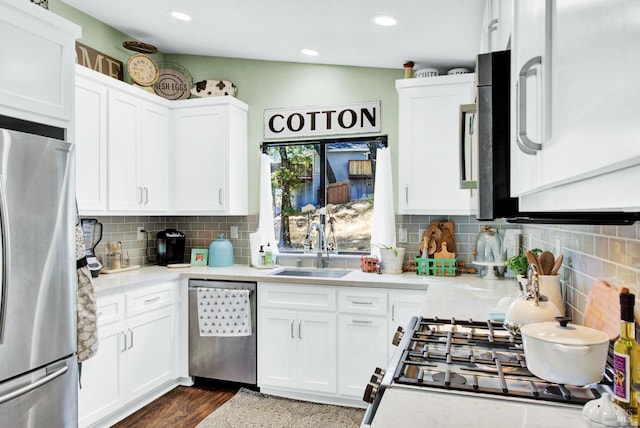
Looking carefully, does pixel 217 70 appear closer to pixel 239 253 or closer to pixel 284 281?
pixel 239 253

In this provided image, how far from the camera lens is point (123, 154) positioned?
3293 millimetres

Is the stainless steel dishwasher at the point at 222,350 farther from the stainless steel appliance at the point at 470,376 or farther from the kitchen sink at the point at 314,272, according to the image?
the stainless steel appliance at the point at 470,376

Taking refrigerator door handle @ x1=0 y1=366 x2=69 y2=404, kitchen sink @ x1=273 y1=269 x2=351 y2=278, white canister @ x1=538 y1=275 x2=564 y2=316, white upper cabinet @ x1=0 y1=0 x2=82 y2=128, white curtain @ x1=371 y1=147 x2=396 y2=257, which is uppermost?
white upper cabinet @ x1=0 y1=0 x2=82 y2=128

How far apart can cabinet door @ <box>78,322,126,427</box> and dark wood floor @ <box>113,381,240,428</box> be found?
0.65 feet

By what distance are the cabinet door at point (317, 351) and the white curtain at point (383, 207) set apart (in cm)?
78

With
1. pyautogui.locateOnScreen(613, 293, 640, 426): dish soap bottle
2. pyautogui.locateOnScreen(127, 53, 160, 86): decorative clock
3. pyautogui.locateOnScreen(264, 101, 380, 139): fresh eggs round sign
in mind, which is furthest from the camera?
pyautogui.locateOnScreen(264, 101, 380, 139): fresh eggs round sign

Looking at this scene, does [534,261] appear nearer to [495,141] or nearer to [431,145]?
[495,141]

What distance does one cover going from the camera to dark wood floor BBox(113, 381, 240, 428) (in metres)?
2.90

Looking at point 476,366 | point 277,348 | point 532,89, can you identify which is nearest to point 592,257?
point 476,366

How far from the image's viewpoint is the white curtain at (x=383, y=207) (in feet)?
11.7

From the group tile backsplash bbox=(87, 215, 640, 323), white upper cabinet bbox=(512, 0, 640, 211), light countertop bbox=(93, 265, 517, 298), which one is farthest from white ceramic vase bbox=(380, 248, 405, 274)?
white upper cabinet bbox=(512, 0, 640, 211)

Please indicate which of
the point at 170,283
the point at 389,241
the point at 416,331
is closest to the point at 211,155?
the point at 170,283

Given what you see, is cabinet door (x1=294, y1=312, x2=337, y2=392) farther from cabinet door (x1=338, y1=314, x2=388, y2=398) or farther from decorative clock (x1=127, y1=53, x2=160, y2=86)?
decorative clock (x1=127, y1=53, x2=160, y2=86)

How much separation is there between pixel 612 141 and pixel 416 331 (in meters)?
1.42
